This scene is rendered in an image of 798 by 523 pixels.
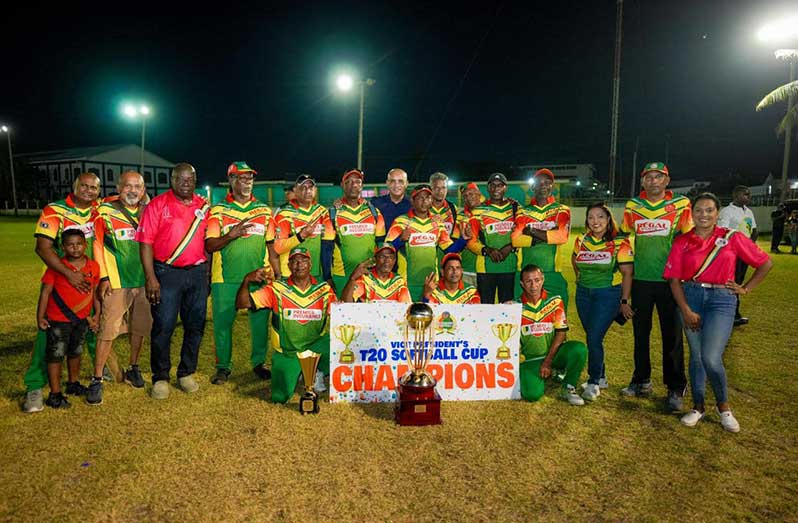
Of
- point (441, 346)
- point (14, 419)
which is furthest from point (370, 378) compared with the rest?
point (14, 419)

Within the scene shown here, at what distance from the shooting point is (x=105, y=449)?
4.11 meters

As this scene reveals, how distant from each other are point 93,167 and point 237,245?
67655mm

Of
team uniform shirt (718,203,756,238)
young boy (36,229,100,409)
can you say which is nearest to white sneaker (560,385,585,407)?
young boy (36,229,100,409)

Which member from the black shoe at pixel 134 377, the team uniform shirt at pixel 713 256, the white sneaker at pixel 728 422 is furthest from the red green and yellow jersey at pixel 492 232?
the black shoe at pixel 134 377

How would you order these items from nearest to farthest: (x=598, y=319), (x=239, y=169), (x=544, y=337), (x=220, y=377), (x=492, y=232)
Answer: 1. (x=598, y=319)
2. (x=544, y=337)
3. (x=220, y=377)
4. (x=239, y=169)
5. (x=492, y=232)

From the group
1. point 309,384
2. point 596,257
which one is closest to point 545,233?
point 596,257

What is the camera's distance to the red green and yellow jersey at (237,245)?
573 cm

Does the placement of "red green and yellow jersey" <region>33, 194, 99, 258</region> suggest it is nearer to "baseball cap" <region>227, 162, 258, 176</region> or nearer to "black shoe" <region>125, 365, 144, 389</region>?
"black shoe" <region>125, 365, 144, 389</region>

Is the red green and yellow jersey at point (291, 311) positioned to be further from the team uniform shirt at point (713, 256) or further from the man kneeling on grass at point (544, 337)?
the team uniform shirt at point (713, 256)

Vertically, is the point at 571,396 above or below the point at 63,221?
below

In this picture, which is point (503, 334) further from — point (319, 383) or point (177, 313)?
point (177, 313)

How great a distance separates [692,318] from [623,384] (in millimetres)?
1492

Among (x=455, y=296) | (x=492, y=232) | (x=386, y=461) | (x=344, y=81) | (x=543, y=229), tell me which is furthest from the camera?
(x=344, y=81)

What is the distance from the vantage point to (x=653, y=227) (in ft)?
17.0
